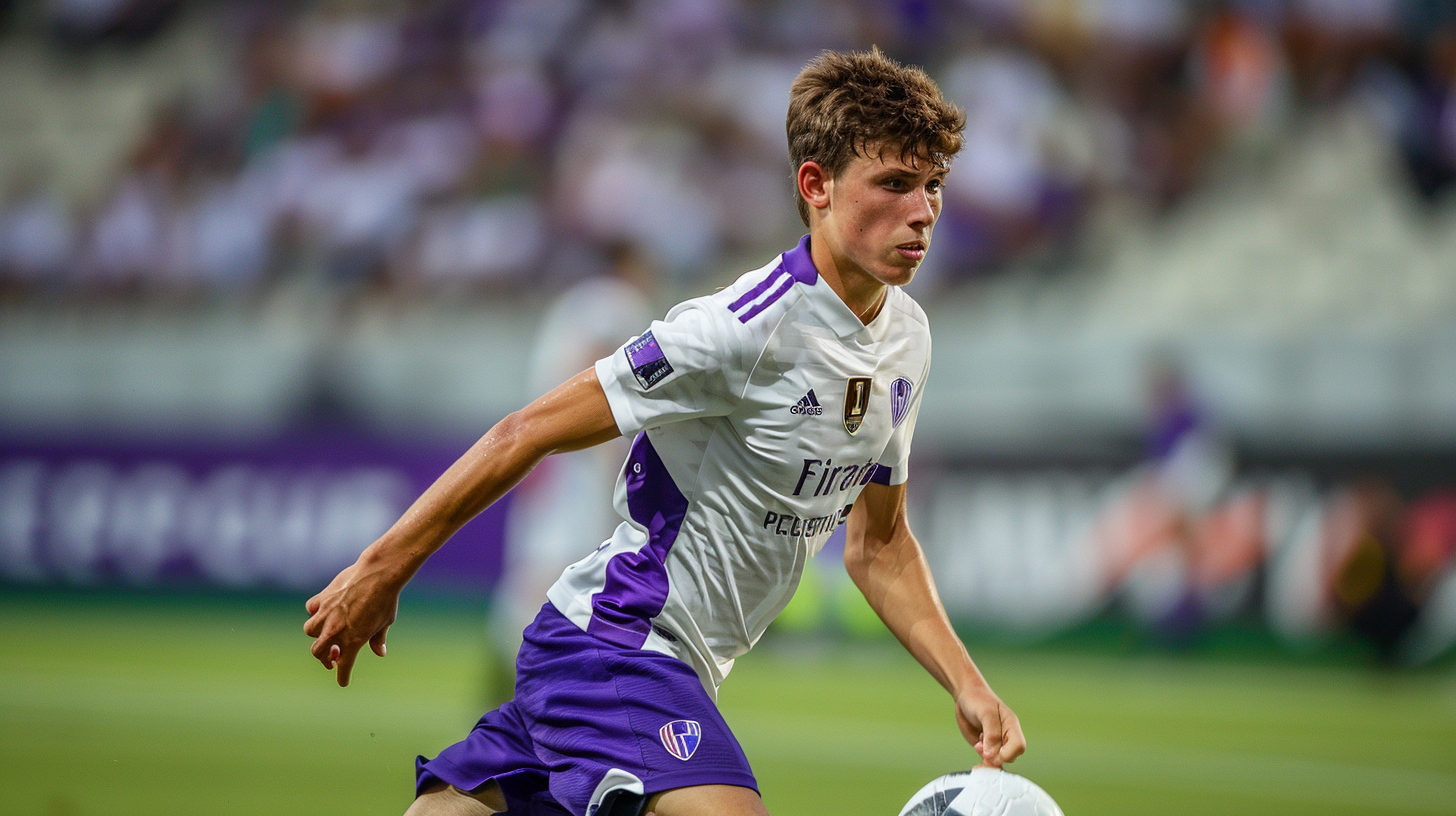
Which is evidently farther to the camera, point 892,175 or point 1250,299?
point 1250,299

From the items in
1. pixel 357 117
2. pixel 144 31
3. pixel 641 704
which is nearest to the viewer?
pixel 641 704

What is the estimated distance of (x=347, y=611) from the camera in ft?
9.93

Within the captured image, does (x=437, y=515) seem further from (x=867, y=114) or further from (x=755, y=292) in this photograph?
(x=867, y=114)

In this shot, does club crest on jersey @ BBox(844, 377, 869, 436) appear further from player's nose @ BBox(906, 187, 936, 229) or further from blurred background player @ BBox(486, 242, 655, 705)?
blurred background player @ BBox(486, 242, 655, 705)

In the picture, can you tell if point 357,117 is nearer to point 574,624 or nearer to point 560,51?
point 560,51

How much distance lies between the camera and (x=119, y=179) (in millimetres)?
18422

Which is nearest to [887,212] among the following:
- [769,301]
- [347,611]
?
[769,301]

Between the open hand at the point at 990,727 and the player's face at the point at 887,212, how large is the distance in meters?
0.95

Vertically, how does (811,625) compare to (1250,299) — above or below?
below

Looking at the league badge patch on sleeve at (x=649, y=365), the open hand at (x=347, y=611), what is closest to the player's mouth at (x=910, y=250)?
the league badge patch on sleeve at (x=649, y=365)

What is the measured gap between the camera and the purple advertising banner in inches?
532

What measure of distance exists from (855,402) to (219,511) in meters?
11.9

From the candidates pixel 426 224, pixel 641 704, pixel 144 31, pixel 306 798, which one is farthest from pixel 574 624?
pixel 144 31

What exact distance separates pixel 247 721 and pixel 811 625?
4.91 meters
